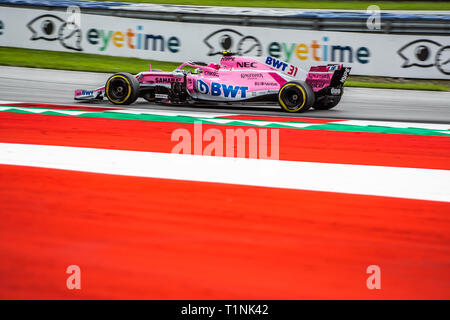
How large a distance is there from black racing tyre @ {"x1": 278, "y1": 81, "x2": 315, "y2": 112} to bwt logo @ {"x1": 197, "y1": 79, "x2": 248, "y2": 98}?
711mm

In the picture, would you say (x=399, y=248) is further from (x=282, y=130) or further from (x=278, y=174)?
(x=282, y=130)

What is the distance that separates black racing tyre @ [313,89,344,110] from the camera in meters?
10.4

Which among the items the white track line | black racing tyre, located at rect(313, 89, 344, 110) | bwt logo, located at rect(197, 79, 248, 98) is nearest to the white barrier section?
black racing tyre, located at rect(313, 89, 344, 110)

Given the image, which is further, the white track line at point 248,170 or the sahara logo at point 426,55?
the sahara logo at point 426,55

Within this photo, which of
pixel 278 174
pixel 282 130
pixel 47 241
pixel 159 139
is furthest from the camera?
pixel 282 130

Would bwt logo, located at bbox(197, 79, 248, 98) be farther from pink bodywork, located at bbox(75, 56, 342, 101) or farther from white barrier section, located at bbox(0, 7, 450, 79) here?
white barrier section, located at bbox(0, 7, 450, 79)

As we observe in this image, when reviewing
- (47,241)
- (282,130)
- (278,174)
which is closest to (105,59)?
(282,130)

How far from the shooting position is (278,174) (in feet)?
16.8

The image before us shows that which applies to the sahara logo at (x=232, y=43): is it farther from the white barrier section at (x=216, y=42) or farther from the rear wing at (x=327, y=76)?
the rear wing at (x=327, y=76)

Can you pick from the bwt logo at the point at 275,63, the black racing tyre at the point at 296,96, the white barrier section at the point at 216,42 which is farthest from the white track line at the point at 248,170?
the white barrier section at the point at 216,42

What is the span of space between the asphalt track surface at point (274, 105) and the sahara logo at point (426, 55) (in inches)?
65.5

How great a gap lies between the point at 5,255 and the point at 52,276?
1.36ft

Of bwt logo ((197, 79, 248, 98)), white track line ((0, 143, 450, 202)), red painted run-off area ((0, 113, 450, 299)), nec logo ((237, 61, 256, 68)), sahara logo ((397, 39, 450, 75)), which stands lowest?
red painted run-off area ((0, 113, 450, 299))

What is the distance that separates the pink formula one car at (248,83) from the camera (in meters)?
10.0
